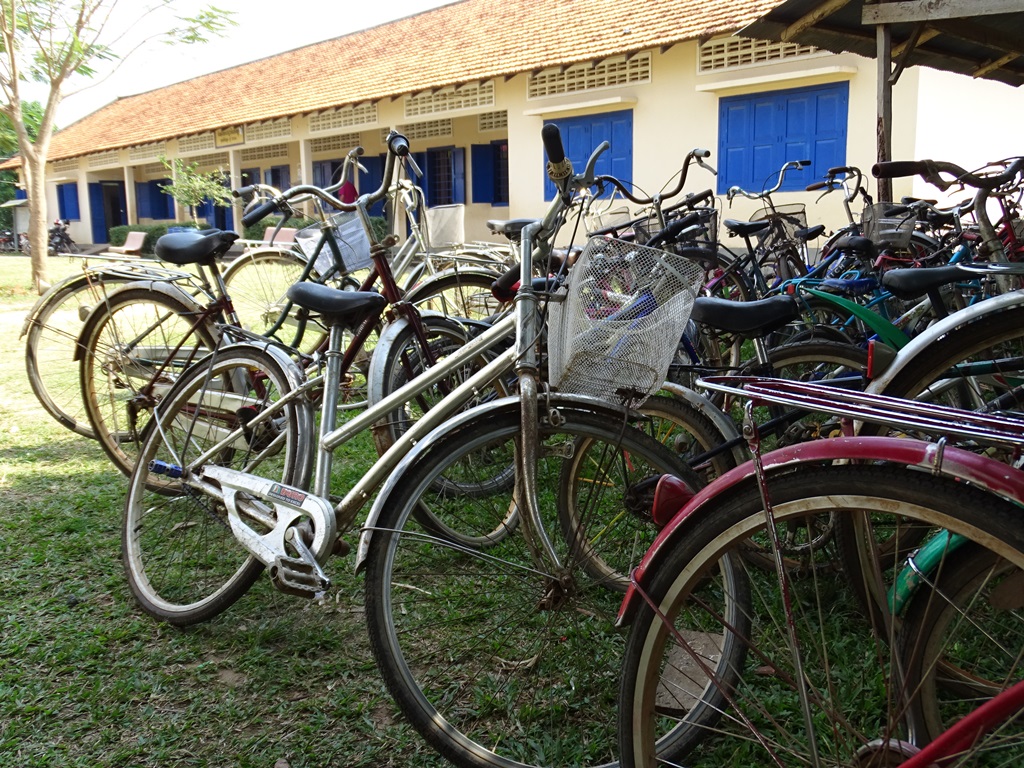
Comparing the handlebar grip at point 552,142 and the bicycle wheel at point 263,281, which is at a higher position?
the handlebar grip at point 552,142

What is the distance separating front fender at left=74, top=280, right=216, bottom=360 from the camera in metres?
3.33

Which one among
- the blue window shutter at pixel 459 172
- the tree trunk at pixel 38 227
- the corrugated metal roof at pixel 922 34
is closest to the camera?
the corrugated metal roof at pixel 922 34

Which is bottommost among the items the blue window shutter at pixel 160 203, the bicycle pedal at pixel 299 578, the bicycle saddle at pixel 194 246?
the bicycle pedal at pixel 299 578

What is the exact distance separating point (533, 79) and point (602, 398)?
43.5ft

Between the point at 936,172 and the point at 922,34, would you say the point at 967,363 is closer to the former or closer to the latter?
the point at 936,172

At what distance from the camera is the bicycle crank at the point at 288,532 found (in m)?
2.13

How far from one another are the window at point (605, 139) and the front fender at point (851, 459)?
11.7 meters

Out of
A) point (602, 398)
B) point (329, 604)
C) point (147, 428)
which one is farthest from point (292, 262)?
point (602, 398)

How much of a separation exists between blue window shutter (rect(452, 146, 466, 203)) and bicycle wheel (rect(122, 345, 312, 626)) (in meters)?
15.2

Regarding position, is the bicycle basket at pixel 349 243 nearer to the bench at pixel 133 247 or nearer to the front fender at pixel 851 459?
the bench at pixel 133 247

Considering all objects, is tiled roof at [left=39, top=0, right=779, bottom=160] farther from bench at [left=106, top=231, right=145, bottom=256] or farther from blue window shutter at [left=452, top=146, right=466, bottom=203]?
bench at [left=106, top=231, right=145, bottom=256]

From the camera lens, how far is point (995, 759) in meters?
1.70

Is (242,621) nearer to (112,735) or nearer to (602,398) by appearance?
(112,735)

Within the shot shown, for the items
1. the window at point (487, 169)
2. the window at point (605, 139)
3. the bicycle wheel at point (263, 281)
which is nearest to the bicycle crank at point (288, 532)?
the bicycle wheel at point (263, 281)
